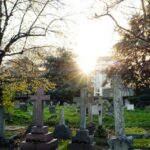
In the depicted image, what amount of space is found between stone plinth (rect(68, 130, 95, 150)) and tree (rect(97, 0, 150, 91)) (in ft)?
12.4

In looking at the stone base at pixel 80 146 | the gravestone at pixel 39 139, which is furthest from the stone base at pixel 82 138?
the gravestone at pixel 39 139

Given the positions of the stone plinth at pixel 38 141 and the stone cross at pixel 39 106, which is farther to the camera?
the stone cross at pixel 39 106

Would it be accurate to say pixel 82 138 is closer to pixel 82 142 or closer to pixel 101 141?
pixel 82 142

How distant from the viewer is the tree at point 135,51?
49.6 feet

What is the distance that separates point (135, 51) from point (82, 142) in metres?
4.76

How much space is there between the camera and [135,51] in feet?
49.8

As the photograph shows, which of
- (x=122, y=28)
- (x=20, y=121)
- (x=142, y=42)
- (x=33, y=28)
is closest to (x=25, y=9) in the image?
(x=33, y=28)

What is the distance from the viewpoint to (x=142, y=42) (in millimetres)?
15055

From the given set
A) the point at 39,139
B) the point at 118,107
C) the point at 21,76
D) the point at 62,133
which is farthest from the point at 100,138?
the point at 118,107

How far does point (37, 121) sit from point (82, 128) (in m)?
1.86

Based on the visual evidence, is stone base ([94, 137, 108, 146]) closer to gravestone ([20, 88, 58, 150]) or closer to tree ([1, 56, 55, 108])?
gravestone ([20, 88, 58, 150])

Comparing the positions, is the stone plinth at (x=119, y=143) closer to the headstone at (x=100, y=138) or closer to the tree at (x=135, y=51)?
the headstone at (x=100, y=138)

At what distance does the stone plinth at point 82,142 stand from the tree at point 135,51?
378 cm

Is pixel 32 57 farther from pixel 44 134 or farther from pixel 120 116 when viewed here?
pixel 120 116
